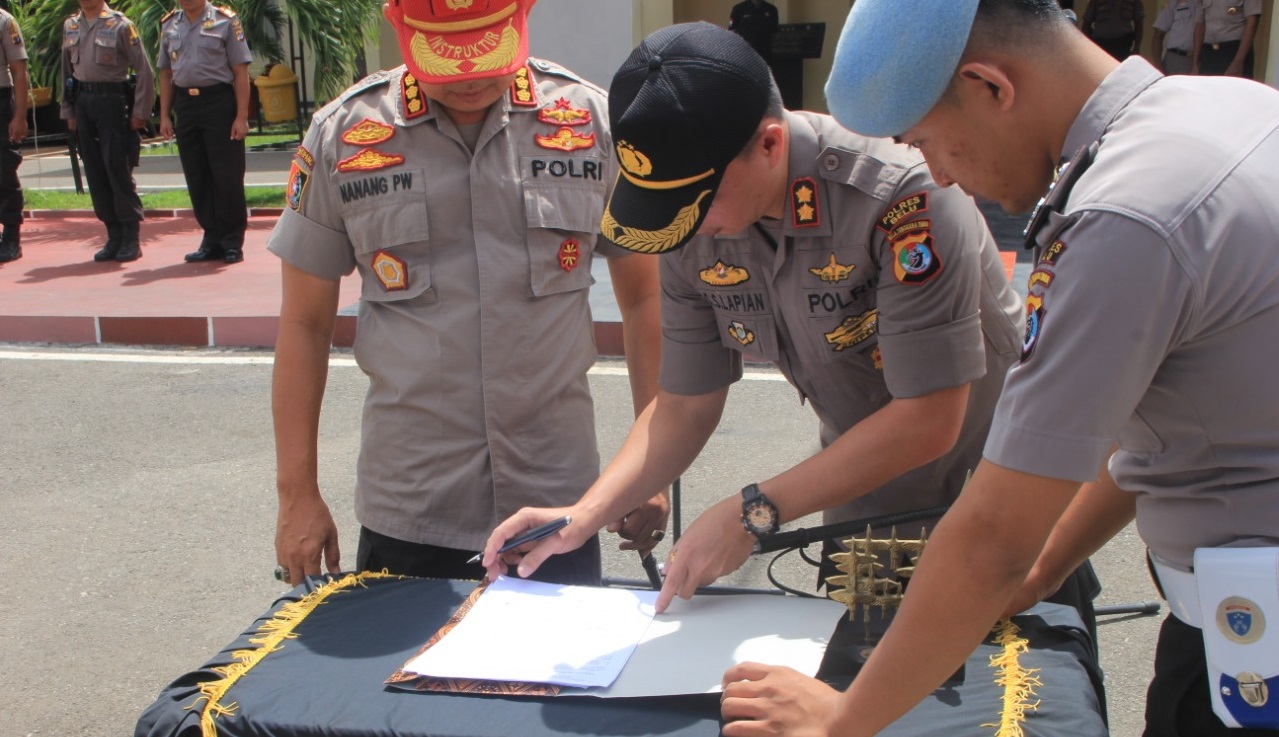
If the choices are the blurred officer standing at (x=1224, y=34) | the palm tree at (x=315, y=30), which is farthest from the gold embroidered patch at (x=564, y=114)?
the palm tree at (x=315, y=30)

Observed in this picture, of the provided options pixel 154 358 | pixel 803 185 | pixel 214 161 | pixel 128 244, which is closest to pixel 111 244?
pixel 128 244

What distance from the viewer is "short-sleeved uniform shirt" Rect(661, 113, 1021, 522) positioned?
5.80ft

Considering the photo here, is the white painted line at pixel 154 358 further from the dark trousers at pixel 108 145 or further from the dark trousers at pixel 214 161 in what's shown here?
the dark trousers at pixel 108 145

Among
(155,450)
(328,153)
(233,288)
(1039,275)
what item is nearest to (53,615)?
(155,450)

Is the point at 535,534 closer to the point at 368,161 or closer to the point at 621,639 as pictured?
the point at 621,639

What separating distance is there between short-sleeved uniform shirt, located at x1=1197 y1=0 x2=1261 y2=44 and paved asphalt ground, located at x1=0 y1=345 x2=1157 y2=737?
6.63 meters

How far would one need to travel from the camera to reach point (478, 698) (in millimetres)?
1568

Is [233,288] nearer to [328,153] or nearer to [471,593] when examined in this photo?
[328,153]

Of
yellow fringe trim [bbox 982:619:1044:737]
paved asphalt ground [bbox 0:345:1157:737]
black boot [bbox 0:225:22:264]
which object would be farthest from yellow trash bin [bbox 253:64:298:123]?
yellow fringe trim [bbox 982:619:1044:737]

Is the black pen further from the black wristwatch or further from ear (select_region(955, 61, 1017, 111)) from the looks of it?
ear (select_region(955, 61, 1017, 111))

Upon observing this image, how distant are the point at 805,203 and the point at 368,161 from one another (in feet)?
2.74

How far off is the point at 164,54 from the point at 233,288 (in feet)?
6.38

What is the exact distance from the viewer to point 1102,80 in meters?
1.27

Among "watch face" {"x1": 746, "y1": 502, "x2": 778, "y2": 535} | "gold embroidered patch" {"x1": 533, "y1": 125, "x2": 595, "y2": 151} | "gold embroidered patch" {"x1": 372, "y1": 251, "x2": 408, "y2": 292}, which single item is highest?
"gold embroidered patch" {"x1": 533, "y1": 125, "x2": 595, "y2": 151}
